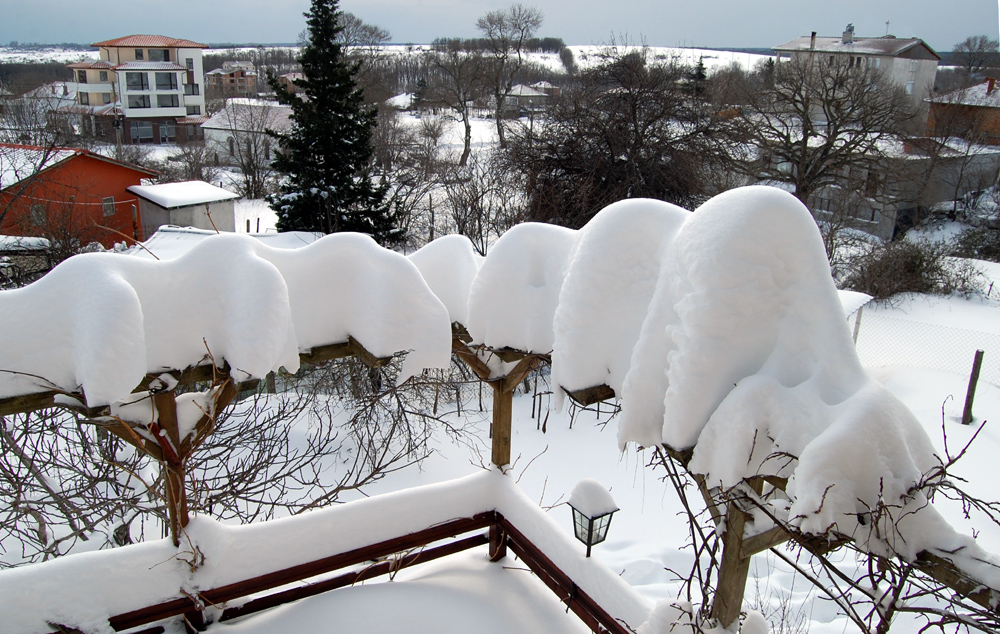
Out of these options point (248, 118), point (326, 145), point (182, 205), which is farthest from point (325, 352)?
point (248, 118)

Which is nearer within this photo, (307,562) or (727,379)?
(727,379)

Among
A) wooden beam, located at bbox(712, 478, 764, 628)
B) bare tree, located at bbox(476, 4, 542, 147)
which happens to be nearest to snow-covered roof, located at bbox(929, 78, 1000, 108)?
bare tree, located at bbox(476, 4, 542, 147)

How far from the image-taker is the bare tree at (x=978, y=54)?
142ft

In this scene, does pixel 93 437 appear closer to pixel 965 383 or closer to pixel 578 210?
pixel 578 210

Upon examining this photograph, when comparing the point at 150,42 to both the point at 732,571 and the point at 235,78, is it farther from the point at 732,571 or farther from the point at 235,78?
the point at 732,571

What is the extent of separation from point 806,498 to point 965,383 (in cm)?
1077

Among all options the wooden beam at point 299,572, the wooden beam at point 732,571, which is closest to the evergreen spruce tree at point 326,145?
the wooden beam at point 299,572

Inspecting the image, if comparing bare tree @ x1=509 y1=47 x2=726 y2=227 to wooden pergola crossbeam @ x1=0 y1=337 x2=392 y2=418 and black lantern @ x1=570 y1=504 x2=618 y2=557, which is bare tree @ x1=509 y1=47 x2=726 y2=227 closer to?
black lantern @ x1=570 y1=504 x2=618 y2=557

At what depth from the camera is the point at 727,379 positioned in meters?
2.48

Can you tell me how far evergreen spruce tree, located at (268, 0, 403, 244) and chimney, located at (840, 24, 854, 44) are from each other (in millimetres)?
31448

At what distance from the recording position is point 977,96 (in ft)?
108

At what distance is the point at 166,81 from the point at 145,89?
1.50 metres

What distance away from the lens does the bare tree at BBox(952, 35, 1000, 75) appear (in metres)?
43.3

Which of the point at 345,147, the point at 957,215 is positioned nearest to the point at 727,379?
the point at 345,147
